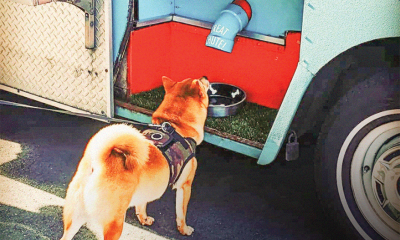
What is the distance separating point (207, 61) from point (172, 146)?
130 centimetres

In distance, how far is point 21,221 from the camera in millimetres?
2768

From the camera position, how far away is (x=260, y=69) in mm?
3518

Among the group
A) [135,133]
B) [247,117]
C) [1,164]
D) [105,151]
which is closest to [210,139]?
[247,117]

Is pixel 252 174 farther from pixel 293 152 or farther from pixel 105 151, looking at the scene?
pixel 105 151

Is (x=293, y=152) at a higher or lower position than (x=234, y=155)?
higher

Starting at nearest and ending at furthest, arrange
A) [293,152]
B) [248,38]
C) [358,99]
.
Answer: [358,99]
[293,152]
[248,38]

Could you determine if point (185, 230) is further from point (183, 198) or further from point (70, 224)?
Answer: point (70, 224)

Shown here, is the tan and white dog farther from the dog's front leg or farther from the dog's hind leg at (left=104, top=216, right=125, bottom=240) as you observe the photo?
the dog's front leg

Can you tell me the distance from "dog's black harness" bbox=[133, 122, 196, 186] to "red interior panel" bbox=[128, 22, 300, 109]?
35.5 inches

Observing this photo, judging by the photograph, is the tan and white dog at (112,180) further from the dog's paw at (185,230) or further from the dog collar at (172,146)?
the dog's paw at (185,230)

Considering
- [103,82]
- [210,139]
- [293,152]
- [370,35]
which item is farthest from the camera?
[103,82]

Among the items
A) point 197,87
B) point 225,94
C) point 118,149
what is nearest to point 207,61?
point 225,94

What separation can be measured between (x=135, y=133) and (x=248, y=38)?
140 centimetres

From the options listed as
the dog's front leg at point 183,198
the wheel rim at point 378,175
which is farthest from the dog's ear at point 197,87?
the wheel rim at point 378,175
